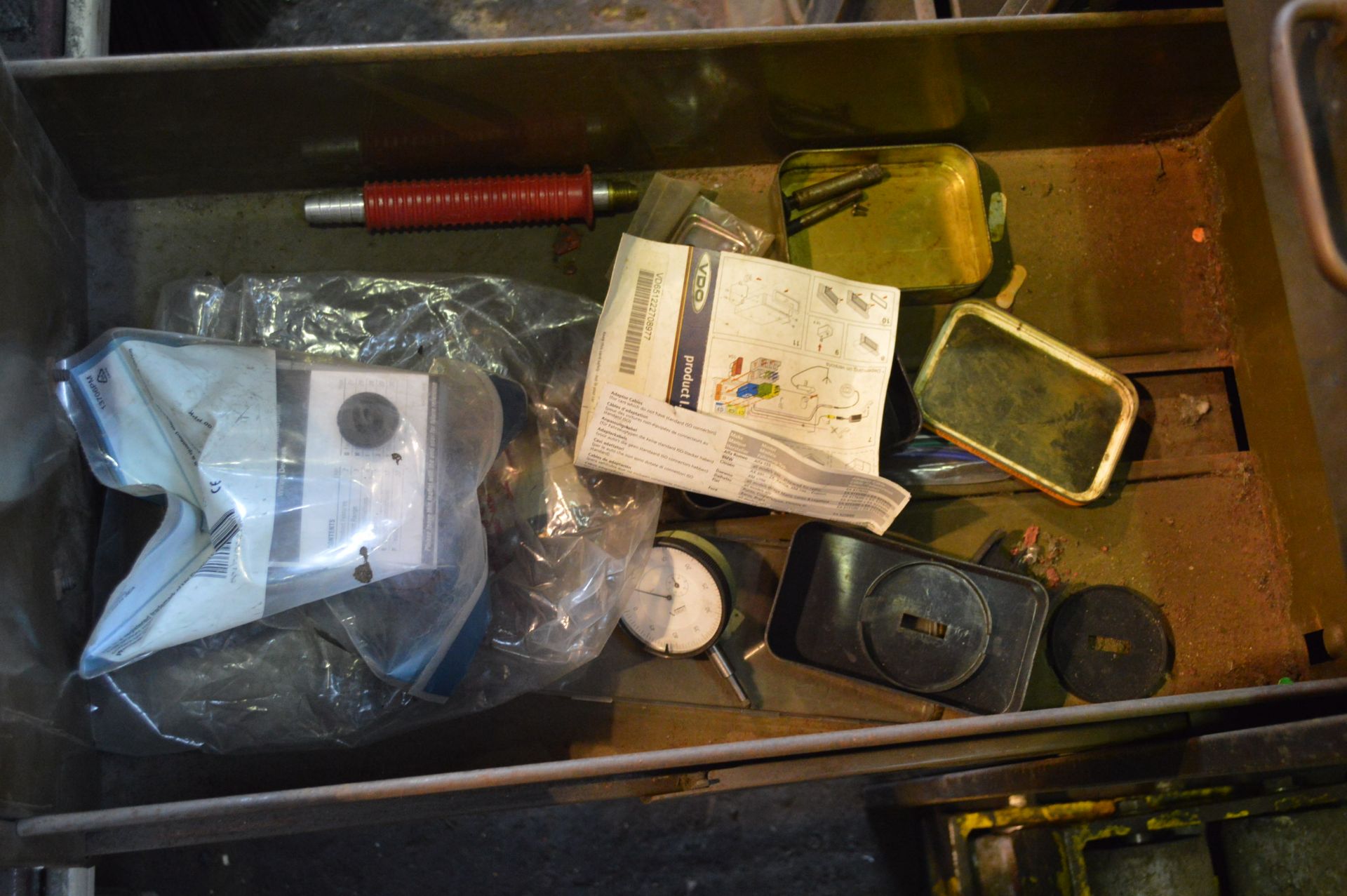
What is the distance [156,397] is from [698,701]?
2.22ft

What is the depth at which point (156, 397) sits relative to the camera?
0.92m

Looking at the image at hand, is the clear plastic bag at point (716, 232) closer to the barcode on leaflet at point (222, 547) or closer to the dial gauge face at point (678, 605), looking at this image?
the dial gauge face at point (678, 605)

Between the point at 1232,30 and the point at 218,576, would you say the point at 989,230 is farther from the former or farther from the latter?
the point at 218,576

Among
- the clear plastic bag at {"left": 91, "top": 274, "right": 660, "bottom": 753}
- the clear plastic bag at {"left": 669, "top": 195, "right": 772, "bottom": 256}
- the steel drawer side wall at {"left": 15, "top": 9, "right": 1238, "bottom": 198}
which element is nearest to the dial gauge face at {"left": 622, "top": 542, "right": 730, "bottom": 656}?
the clear plastic bag at {"left": 91, "top": 274, "right": 660, "bottom": 753}

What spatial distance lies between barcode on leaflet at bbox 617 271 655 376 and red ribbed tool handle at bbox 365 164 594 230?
0.43 ft

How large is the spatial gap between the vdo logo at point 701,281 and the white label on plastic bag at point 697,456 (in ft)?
0.42

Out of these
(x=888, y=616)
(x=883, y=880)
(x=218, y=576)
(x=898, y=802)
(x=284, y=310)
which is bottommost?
(x=883, y=880)

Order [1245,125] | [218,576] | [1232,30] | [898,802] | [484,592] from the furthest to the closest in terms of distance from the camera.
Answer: [898,802]
[1245,125]
[484,592]
[218,576]
[1232,30]

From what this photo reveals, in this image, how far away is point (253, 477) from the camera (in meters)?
0.91

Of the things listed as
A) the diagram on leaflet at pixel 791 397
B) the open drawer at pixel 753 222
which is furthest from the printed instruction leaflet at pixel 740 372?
the open drawer at pixel 753 222

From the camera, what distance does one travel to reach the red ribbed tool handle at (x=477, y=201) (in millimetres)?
1113

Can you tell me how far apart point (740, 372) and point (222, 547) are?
1.92 ft

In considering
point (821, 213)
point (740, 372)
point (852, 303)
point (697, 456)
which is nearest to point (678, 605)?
point (697, 456)

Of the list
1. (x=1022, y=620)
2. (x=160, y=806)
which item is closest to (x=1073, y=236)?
(x=1022, y=620)
